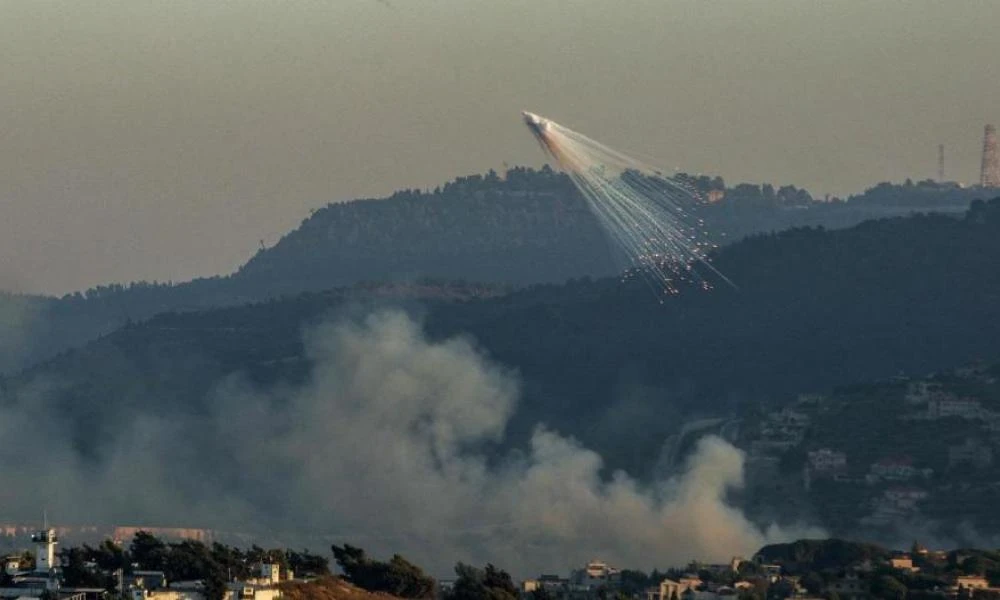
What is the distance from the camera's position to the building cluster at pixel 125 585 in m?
133

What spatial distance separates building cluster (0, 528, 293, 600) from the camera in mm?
133125

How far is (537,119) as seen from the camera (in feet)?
515

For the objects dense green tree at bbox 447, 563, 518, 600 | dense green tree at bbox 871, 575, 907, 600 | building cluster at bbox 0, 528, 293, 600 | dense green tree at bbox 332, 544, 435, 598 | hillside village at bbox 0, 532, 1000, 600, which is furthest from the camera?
dense green tree at bbox 871, 575, 907, 600

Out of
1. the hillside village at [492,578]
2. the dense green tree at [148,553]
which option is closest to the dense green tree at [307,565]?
the hillside village at [492,578]

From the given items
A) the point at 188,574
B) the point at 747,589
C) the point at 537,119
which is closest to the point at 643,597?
the point at 747,589

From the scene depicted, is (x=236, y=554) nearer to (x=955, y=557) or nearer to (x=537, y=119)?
(x=537, y=119)

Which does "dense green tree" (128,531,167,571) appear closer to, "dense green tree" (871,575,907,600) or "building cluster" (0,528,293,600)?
"building cluster" (0,528,293,600)

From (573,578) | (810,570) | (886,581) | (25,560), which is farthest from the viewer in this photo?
(573,578)

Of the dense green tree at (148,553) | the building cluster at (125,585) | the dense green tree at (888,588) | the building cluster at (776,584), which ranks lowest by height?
the building cluster at (125,585)

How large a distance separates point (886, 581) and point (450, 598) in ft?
85.7

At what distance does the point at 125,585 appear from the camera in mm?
138250

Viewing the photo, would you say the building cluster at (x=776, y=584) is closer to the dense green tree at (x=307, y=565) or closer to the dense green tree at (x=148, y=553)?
the dense green tree at (x=307, y=565)

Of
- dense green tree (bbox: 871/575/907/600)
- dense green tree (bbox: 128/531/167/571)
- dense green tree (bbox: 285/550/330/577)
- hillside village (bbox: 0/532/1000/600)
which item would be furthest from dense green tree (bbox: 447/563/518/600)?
dense green tree (bbox: 871/575/907/600)

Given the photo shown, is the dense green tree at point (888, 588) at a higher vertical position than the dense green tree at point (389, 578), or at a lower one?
higher
